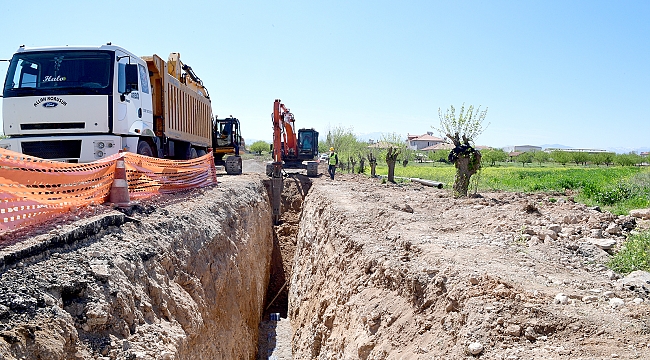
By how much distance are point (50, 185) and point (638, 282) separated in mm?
7498

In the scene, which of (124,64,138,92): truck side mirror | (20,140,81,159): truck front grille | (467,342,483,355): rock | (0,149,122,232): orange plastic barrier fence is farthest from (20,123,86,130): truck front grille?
(467,342,483,355): rock

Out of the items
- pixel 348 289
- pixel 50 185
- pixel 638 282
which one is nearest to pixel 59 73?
pixel 50 185

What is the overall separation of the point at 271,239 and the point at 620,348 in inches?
611

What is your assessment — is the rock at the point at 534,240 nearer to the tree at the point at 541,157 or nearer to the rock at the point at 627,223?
the rock at the point at 627,223

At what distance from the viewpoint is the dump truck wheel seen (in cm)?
1091

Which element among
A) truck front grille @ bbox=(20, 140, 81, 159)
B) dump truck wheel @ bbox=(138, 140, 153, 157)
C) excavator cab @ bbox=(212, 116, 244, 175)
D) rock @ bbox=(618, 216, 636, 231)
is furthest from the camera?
excavator cab @ bbox=(212, 116, 244, 175)

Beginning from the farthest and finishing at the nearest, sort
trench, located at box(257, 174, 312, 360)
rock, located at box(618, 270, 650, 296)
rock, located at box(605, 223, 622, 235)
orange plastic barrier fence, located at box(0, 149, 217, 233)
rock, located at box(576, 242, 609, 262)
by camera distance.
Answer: trench, located at box(257, 174, 312, 360), rock, located at box(605, 223, 622, 235), rock, located at box(576, 242, 609, 262), rock, located at box(618, 270, 650, 296), orange plastic barrier fence, located at box(0, 149, 217, 233)

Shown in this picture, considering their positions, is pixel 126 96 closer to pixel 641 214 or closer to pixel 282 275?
pixel 282 275

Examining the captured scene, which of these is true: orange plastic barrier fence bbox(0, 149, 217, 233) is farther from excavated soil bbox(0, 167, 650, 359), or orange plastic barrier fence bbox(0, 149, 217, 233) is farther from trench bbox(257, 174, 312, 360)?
trench bbox(257, 174, 312, 360)

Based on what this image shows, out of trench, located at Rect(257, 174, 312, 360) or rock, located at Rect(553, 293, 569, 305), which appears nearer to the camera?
rock, located at Rect(553, 293, 569, 305)

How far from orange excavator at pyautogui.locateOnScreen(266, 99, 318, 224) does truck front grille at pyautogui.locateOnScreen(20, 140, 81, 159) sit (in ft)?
37.1

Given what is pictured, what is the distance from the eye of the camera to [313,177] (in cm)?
2486

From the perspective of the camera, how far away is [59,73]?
31.4 feet

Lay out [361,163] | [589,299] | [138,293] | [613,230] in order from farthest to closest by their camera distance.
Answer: [361,163]
[613,230]
[138,293]
[589,299]
